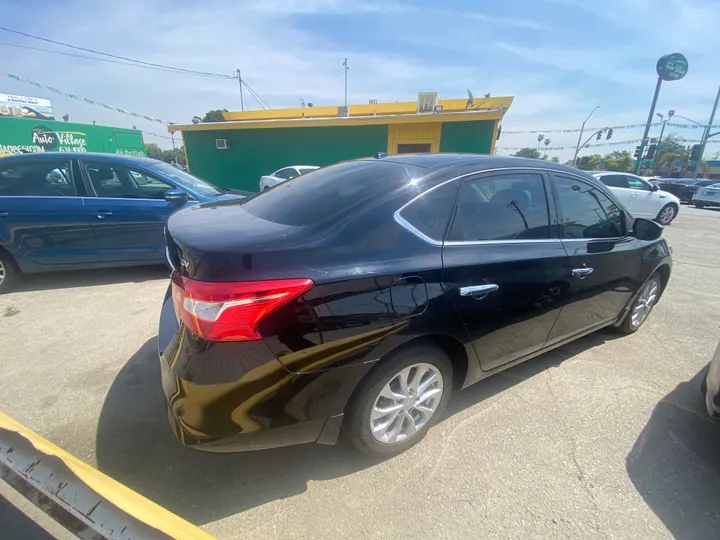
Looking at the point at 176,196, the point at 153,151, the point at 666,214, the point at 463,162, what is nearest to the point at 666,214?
the point at 666,214

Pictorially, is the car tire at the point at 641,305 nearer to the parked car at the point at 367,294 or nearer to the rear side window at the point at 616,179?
the parked car at the point at 367,294

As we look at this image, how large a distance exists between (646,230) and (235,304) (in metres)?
3.26

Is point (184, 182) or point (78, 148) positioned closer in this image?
point (184, 182)

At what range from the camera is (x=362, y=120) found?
39.1 feet

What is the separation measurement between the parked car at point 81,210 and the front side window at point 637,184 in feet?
40.3

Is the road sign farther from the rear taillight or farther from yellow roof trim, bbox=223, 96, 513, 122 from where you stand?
the rear taillight

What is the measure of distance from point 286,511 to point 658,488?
6.32 ft

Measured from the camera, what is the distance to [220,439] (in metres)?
1.49

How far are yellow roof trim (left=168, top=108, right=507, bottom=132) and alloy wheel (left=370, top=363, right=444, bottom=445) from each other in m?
10.5

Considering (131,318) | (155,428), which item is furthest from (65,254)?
Answer: (155,428)

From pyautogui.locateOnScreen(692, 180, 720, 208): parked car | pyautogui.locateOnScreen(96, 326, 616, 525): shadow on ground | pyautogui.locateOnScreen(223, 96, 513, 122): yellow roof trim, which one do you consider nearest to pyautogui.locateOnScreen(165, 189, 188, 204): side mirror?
pyautogui.locateOnScreen(96, 326, 616, 525): shadow on ground

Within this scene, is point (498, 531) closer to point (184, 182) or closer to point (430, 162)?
point (430, 162)

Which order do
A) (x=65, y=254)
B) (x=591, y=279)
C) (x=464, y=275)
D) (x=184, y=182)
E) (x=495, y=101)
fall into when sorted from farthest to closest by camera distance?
(x=495, y=101)
(x=184, y=182)
(x=65, y=254)
(x=591, y=279)
(x=464, y=275)

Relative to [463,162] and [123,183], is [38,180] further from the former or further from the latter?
[463,162]
